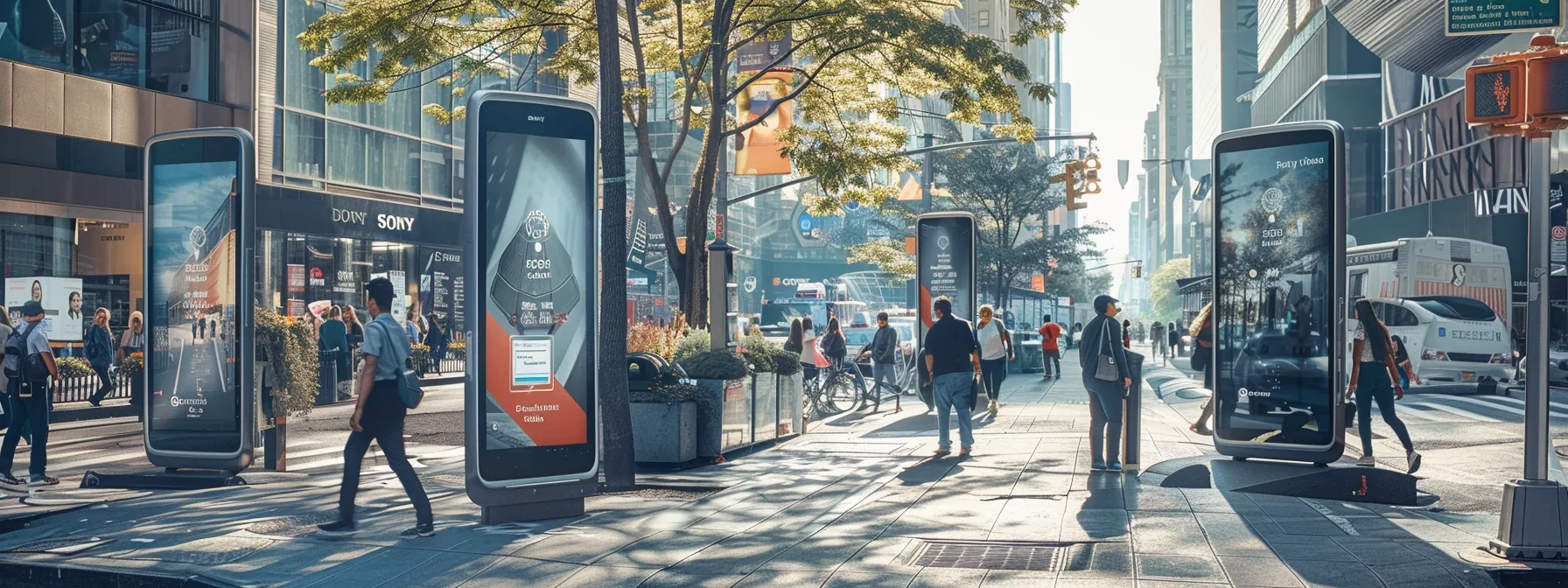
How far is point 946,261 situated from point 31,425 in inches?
609

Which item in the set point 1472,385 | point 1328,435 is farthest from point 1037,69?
point 1328,435

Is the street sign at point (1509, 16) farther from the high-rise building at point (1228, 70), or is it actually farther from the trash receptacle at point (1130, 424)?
the high-rise building at point (1228, 70)

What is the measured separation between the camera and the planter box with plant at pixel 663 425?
42.9 feet

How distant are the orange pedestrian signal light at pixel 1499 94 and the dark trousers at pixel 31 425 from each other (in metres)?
11.6

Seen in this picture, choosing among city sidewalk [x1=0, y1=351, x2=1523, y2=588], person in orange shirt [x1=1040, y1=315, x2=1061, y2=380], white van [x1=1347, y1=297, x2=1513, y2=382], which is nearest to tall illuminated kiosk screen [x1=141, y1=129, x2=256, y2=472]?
city sidewalk [x1=0, y1=351, x2=1523, y2=588]

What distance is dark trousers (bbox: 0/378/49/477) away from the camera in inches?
462

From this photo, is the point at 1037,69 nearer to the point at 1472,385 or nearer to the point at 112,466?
the point at 1472,385

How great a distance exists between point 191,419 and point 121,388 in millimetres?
11243

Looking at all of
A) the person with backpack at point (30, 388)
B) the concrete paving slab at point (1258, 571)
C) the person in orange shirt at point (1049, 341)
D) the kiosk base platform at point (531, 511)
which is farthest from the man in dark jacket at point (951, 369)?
the person in orange shirt at point (1049, 341)

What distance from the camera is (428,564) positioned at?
7.63 metres

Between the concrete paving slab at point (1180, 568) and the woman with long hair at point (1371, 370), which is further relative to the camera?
the woman with long hair at point (1371, 370)

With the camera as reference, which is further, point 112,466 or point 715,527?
point 112,466

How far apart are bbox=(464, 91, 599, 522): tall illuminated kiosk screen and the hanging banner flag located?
999 centimetres

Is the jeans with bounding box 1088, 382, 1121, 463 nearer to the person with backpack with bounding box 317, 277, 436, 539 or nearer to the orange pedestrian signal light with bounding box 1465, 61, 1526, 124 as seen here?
the orange pedestrian signal light with bounding box 1465, 61, 1526, 124
